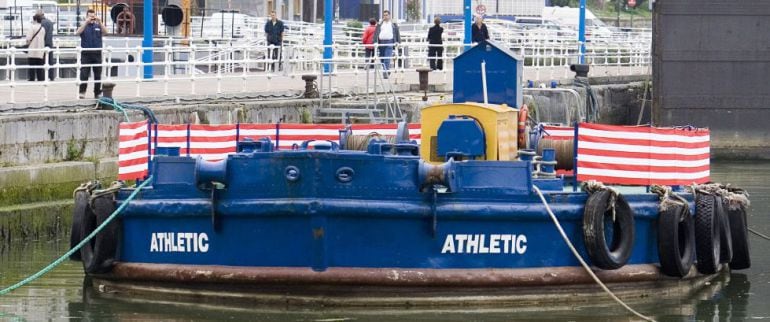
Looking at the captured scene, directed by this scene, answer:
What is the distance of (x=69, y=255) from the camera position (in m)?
15.6

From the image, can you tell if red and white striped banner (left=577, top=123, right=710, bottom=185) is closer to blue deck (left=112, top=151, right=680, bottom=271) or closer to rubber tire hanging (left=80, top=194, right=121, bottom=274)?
blue deck (left=112, top=151, right=680, bottom=271)

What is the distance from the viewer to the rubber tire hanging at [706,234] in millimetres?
16375

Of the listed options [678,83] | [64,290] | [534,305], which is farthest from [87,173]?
[678,83]

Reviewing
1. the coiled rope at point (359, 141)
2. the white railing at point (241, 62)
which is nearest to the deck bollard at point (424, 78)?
the white railing at point (241, 62)

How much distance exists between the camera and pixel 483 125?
611 inches

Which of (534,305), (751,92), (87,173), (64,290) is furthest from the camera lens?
(751,92)

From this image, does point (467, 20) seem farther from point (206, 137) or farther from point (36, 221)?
point (206, 137)

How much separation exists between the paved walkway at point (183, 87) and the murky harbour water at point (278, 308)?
13.6ft

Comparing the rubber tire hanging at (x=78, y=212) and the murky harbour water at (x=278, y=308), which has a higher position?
the rubber tire hanging at (x=78, y=212)

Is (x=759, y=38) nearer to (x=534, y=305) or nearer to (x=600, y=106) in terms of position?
(x=600, y=106)

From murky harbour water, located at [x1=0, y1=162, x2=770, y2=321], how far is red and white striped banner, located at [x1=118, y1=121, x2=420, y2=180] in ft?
4.22

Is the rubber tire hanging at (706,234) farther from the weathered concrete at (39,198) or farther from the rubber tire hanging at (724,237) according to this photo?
the weathered concrete at (39,198)

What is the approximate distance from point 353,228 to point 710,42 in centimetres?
2203

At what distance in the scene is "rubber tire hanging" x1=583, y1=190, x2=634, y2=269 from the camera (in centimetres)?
1462
